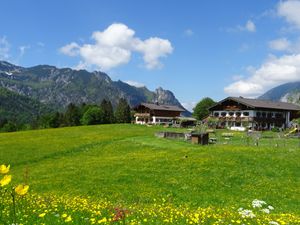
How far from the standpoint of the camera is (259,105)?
375ft

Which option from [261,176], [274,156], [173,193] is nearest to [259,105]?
[274,156]

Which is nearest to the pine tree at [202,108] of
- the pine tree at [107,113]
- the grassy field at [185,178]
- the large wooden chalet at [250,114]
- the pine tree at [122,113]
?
the pine tree at [122,113]

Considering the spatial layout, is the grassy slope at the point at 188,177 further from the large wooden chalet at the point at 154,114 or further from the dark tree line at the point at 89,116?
the dark tree line at the point at 89,116

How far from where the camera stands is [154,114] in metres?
150

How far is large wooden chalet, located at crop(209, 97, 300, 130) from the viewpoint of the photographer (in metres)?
114

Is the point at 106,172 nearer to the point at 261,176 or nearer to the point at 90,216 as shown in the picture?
the point at 261,176

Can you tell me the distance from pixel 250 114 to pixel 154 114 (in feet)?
148

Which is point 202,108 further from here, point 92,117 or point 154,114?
point 92,117

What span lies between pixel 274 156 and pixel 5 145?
38.6 meters

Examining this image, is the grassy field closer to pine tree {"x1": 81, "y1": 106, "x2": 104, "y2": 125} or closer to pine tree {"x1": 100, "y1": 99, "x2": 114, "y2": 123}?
pine tree {"x1": 81, "y1": 106, "x2": 104, "y2": 125}

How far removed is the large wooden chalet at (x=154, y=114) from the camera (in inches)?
5930

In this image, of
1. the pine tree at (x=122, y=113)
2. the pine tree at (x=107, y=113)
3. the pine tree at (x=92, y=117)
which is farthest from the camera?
the pine tree at (x=122, y=113)

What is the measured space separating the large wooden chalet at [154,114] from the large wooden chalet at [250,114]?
94.5 ft

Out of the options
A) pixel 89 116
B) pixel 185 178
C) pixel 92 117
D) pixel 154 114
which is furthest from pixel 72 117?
pixel 185 178
